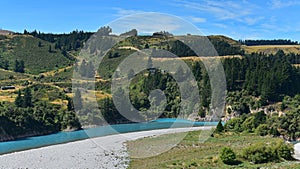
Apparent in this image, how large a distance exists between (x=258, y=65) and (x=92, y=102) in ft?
161

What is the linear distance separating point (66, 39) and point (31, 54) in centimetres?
3201

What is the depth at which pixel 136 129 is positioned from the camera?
7550cm

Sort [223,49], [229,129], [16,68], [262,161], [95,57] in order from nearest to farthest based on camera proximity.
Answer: [262,161], [229,129], [95,57], [16,68], [223,49]

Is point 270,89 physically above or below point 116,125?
above

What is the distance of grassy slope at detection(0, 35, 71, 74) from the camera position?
483 feet

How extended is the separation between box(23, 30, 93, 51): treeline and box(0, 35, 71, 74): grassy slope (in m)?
7.11

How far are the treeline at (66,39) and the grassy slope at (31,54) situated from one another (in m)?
7.11

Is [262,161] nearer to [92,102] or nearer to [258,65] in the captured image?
[92,102]

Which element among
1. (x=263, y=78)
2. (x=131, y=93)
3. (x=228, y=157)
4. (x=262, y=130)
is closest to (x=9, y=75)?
(x=131, y=93)

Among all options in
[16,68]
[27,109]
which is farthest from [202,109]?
[16,68]

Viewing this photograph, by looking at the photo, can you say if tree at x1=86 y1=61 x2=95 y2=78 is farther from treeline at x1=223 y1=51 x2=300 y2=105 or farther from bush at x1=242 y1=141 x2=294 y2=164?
bush at x1=242 y1=141 x2=294 y2=164

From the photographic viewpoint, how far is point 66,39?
609ft

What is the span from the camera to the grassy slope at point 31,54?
147 metres

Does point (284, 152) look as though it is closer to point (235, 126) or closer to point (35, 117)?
point (235, 126)
